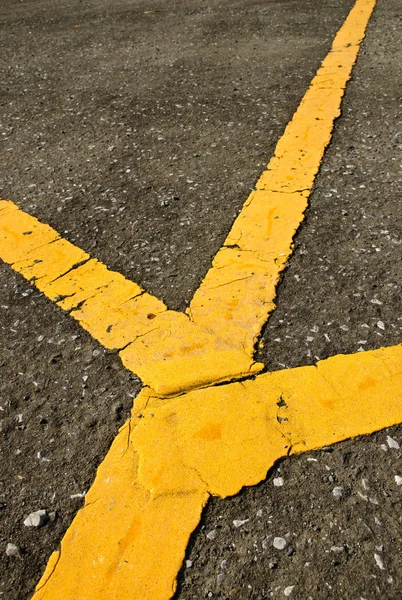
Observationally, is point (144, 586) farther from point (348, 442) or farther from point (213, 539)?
point (348, 442)

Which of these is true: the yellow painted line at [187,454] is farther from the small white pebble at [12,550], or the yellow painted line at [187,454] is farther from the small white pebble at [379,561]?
the small white pebble at [379,561]

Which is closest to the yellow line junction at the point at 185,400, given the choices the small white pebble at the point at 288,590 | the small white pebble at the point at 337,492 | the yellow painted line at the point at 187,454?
the yellow painted line at the point at 187,454

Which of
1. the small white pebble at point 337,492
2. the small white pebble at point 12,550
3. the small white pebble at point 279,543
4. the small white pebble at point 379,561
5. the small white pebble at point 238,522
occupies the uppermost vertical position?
the small white pebble at point 12,550

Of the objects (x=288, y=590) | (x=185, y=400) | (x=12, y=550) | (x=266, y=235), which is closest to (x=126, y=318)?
(x=185, y=400)

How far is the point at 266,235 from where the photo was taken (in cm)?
248

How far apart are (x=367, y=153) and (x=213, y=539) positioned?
2.40m

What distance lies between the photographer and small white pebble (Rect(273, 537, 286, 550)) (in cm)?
135

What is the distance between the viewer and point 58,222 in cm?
271

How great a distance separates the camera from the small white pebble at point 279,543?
4.43ft

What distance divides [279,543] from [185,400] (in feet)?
1.79

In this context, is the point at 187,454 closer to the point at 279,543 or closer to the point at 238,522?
the point at 238,522

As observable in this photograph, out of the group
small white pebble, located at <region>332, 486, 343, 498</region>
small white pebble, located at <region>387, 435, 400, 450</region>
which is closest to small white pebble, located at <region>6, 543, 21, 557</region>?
small white pebble, located at <region>332, 486, 343, 498</region>

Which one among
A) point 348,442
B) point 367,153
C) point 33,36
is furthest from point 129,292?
point 33,36

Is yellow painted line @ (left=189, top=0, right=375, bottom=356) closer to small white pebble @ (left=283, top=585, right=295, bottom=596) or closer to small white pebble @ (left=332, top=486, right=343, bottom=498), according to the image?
small white pebble @ (left=332, top=486, right=343, bottom=498)
